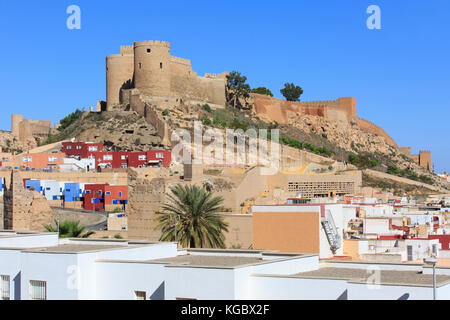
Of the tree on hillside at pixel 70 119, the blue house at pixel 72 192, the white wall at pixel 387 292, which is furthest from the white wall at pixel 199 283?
the tree on hillside at pixel 70 119

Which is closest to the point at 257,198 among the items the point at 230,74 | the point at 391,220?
the point at 391,220

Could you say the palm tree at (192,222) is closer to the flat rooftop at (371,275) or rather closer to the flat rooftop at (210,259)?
the flat rooftop at (210,259)

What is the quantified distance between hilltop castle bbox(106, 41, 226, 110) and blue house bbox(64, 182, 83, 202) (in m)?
15.4

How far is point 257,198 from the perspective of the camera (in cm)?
2928

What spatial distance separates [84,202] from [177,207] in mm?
20415

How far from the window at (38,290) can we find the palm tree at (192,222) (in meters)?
7.46

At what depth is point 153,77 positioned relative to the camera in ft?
178

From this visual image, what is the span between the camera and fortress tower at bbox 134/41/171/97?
177 feet

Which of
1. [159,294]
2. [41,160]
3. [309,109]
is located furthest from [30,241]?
[309,109]

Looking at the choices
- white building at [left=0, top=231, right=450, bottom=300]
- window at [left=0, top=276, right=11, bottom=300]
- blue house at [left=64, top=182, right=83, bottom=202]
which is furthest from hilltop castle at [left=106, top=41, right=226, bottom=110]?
window at [left=0, top=276, right=11, bottom=300]

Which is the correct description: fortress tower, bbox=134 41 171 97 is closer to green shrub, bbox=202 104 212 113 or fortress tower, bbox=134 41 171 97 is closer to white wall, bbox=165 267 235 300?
green shrub, bbox=202 104 212 113
